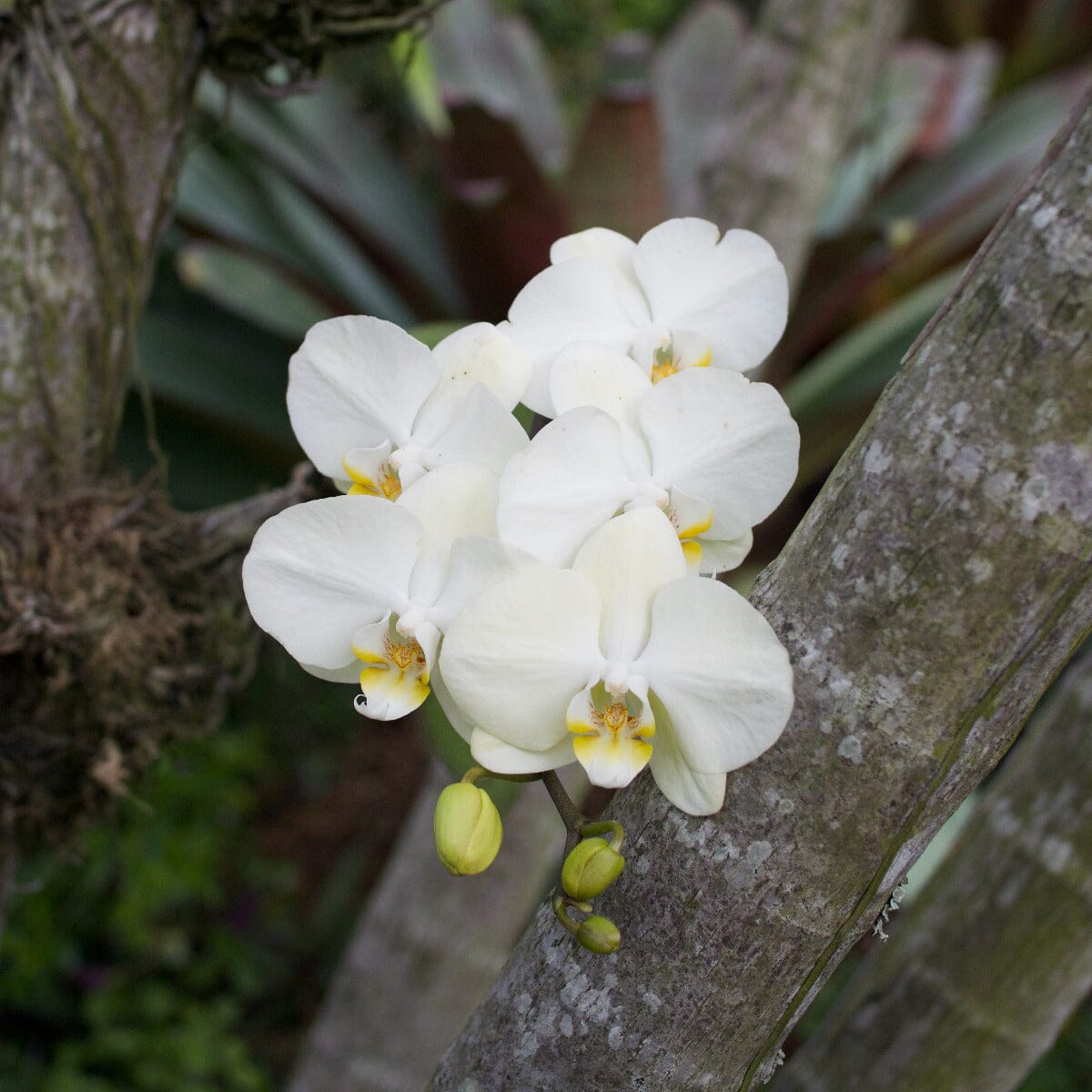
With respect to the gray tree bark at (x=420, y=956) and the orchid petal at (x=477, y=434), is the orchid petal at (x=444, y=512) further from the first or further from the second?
the gray tree bark at (x=420, y=956)

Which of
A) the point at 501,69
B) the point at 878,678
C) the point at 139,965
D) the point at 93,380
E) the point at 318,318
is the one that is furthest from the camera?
the point at 501,69

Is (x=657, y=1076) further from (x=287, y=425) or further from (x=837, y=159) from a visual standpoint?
(x=287, y=425)

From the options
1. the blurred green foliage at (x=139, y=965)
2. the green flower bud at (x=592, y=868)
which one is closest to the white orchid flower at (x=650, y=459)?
the green flower bud at (x=592, y=868)

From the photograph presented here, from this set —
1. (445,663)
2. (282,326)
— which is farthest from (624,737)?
(282,326)

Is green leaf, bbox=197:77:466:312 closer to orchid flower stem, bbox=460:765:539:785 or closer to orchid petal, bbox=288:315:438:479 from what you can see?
orchid petal, bbox=288:315:438:479

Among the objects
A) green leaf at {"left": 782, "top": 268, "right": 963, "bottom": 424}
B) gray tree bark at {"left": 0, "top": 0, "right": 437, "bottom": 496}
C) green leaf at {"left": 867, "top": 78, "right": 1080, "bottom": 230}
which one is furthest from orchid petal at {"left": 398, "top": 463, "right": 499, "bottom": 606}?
green leaf at {"left": 867, "top": 78, "right": 1080, "bottom": 230}

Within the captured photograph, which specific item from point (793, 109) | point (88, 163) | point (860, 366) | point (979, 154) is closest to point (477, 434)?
point (88, 163)

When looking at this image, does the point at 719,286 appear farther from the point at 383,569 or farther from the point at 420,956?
the point at 420,956

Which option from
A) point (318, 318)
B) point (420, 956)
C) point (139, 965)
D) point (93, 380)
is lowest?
point (139, 965)
